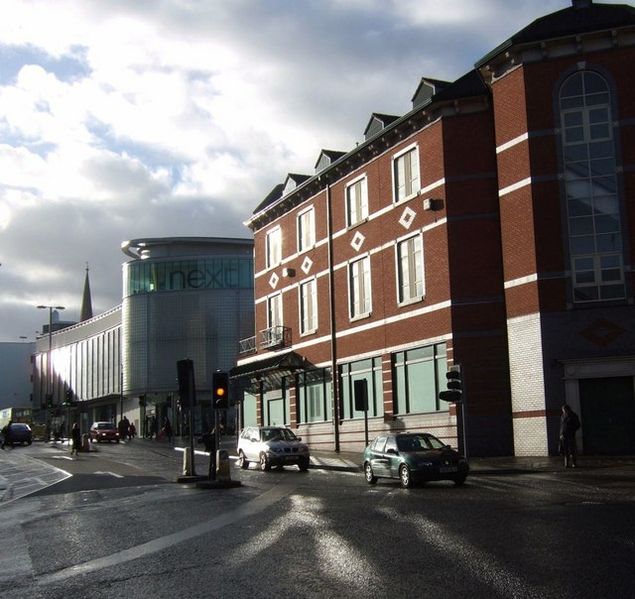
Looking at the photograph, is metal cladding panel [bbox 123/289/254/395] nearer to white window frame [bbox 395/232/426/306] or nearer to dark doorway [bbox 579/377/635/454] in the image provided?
white window frame [bbox 395/232/426/306]

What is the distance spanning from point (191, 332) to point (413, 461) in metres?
63.2

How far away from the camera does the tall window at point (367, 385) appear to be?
115ft

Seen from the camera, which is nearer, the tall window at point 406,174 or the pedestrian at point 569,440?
the pedestrian at point 569,440

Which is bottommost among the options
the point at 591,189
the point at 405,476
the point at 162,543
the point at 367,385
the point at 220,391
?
the point at 162,543

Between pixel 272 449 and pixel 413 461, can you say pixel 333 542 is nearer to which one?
pixel 413 461

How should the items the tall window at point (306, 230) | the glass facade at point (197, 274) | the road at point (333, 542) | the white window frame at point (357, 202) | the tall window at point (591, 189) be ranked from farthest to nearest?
the glass facade at point (197, 274), the tall window at point (306, 230), the white window frame at point (357, 202), the tall window at point (591, 189), the road at point (333, 542)

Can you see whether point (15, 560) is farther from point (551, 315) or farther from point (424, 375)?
point (424, 375)

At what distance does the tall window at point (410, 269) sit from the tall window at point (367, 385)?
3283 mm

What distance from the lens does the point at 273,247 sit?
45.5m

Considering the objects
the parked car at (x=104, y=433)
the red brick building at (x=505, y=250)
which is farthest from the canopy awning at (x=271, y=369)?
the parked car at (x=104, y=433)

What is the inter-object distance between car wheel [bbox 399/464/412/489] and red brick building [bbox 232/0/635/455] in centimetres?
530

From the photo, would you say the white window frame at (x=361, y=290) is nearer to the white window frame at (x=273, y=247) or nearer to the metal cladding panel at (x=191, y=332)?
the white window frame at (x=273, y=247)

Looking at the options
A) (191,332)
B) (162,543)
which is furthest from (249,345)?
(162,543)

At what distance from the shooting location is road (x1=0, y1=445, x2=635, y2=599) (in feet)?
26.8
